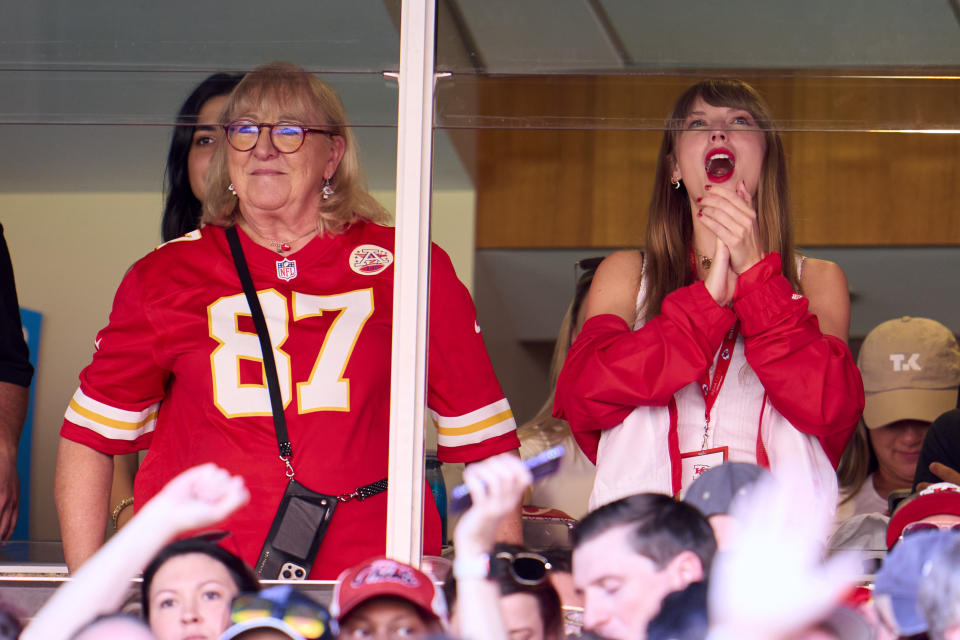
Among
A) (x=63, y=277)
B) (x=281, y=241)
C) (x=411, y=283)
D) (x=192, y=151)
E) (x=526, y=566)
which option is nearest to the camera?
(x=526, y=566)

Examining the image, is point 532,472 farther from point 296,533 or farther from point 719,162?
point 719,162

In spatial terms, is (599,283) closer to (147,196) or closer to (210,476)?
(210,476)

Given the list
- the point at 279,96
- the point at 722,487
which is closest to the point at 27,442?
the point at 279,96

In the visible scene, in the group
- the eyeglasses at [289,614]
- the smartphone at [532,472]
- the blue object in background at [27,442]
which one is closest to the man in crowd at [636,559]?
the smartphone at [532,472]

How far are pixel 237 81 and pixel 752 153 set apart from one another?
82cm

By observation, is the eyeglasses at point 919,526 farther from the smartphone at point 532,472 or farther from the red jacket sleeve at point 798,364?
the smartphone at point 532,472

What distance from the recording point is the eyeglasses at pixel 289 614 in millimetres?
1251

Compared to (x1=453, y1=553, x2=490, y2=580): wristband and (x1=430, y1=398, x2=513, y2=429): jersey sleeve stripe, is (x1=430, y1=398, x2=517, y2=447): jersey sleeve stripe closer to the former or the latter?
(x1=430, y1=398, x2=513, y2=429): jersey sleeve stripe

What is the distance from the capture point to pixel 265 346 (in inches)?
78.2

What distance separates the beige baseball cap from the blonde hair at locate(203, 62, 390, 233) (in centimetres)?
175

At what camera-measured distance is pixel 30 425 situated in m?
4.27

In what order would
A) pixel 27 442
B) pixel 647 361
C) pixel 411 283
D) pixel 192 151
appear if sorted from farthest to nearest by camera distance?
1. pixel 27 442
2. pixel 192 151
3. pixel 647 361
4. pixel 411 283

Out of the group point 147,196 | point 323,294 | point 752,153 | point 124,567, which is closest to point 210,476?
point 124,567

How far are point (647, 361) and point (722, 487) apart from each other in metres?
0.49
